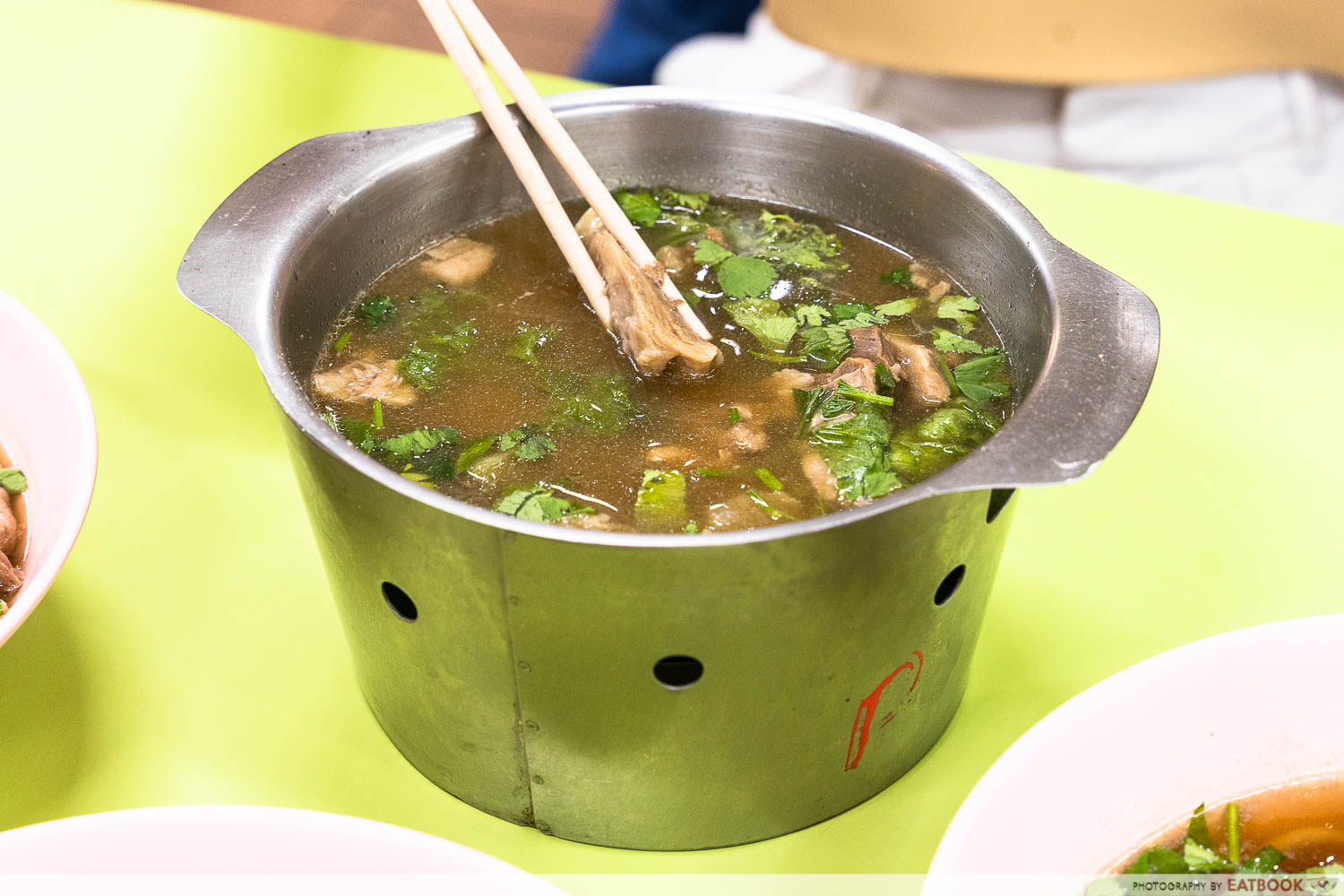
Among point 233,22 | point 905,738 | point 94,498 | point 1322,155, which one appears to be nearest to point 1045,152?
point 1322,155

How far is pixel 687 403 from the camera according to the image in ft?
4.81

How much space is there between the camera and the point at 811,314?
1.61m

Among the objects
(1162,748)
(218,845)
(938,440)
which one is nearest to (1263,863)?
(1162,748)

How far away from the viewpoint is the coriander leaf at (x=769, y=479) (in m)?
1.33

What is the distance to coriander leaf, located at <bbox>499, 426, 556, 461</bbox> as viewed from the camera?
4.50 feet

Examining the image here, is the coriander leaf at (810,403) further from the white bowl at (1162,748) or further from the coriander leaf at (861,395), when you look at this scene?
the white bowl at (1162,748)

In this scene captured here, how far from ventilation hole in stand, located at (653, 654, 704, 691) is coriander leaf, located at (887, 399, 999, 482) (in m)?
0.37

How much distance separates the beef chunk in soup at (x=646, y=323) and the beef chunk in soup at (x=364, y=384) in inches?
10.7

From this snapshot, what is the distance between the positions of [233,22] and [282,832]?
2126 mm

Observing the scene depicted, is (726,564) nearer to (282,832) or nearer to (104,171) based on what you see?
(282,832)

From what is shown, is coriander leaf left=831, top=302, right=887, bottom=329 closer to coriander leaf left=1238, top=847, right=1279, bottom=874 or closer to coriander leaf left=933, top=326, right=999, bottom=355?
coriander leaf left=933, top=326, right=999, bottom=355

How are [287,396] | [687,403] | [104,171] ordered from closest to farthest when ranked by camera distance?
1. [287,396]
2. [687,403]
3. [104,171]

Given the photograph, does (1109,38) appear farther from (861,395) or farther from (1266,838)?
(1266,838)

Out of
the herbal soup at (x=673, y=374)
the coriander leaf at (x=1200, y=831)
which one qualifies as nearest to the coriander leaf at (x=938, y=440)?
the herbal soup at (x=673, y=374)
